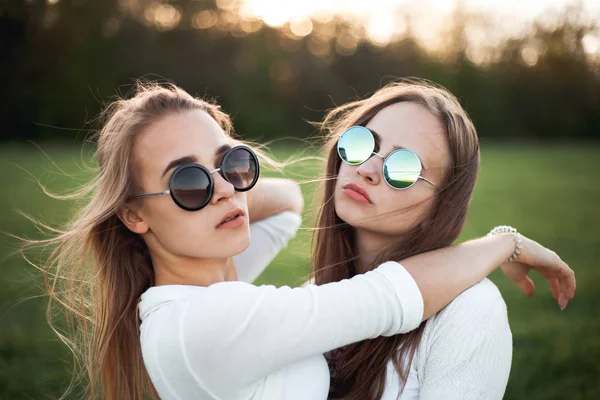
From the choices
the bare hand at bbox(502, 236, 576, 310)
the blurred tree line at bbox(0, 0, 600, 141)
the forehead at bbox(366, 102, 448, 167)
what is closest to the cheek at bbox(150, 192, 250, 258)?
the forehead at bbox(366, 102, 448, 167)

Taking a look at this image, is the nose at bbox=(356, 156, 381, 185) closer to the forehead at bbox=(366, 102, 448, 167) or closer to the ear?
the forehead at bbox=(366, 102, 448, 167)

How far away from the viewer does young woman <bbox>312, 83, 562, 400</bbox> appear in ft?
6.70

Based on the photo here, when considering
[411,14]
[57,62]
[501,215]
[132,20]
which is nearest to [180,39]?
[132,20]

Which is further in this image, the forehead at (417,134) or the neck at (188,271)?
the forehead at (417,134)

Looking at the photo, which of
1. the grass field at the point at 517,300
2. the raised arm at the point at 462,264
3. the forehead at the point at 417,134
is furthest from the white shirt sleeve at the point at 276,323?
the grass field at the point at 517,300

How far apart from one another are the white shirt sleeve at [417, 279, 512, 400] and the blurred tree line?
31.2 m

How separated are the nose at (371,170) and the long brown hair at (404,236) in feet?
0.94

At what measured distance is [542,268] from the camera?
266 cm

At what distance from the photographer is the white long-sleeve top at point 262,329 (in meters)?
1.81

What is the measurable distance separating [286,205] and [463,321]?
1.37 m

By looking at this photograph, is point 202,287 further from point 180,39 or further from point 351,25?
point 351,25

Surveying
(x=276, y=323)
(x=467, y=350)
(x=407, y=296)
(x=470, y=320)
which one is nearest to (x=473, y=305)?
(x=470, y=320)

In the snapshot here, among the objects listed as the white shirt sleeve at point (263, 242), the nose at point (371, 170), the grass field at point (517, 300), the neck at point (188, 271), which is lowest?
the grass field at point (517, 300)

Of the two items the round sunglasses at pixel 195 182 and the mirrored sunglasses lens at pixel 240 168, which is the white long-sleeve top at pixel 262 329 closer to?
the round sunglasses at pixel 195 182
